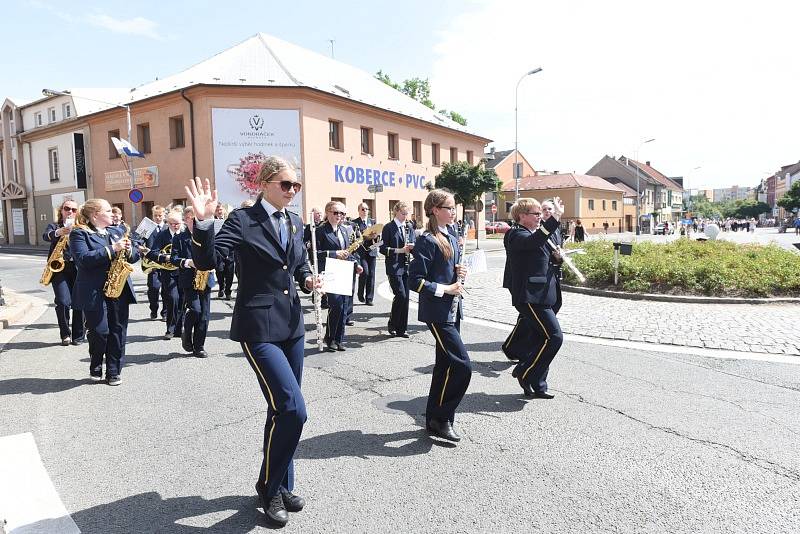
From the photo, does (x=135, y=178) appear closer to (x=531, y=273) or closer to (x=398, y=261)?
(x=398, y=261)

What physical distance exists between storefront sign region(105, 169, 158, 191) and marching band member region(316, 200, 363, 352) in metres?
24.3

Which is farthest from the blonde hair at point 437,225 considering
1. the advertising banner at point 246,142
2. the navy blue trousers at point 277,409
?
the advertising banner at point 246,142

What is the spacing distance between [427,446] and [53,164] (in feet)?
133

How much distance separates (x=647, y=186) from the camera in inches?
3374

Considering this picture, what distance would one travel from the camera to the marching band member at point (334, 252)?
739 cm

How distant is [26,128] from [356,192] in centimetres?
2636

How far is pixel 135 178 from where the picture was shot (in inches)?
1179

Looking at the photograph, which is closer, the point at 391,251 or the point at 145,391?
the point at 145,391

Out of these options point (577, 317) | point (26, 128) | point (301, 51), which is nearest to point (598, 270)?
point (577, 317)

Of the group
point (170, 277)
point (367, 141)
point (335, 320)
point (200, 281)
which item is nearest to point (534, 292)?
point (335, 320)

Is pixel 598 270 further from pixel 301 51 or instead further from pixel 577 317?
pixel 301 51

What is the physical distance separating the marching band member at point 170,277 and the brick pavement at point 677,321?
4870 mm

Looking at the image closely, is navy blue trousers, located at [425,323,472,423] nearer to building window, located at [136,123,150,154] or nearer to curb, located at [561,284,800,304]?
curb, located at [561,284,800,304]

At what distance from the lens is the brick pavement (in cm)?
746
